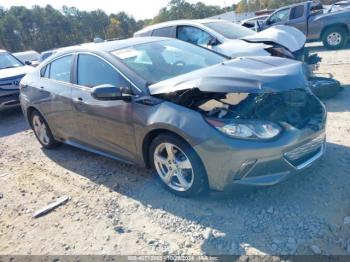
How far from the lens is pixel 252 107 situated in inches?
129

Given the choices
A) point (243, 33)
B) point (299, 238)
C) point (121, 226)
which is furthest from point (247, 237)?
point (243, 33)

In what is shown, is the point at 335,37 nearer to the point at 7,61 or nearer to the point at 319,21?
the point at 319,21

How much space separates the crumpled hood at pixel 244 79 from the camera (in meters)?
3.01

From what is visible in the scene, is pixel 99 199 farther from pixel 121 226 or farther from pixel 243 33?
pixel 243 33

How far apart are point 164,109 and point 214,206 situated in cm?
106

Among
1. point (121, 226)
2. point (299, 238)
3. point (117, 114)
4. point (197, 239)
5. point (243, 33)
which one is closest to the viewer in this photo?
point (299, 238)

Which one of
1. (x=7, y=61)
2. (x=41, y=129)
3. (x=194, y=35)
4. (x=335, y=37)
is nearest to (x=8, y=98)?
(x=7, y=61)

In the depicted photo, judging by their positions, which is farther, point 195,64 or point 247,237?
point 195,64

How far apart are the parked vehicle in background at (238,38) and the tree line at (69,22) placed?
35259mm

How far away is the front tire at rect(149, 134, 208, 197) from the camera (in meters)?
3.19

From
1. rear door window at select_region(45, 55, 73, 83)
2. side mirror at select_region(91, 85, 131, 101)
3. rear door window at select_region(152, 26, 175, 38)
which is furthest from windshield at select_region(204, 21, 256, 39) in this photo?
side mirror at select_region(91, 85, 131, 101)

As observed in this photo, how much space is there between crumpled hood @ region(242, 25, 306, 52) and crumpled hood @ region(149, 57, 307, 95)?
3553 mm

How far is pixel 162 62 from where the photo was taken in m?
4.00

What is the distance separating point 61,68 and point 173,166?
2.40 m
